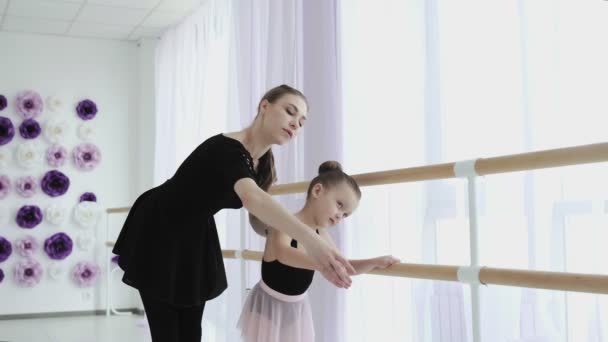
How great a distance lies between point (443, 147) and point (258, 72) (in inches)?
58.7

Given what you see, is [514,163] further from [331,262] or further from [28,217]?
[28,217]

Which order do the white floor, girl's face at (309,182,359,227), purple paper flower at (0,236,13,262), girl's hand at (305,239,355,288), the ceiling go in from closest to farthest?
girl's hand at (305,239,355,288) < girl's face at (309,182,359,227) < the white floor < the ceiling < purple paper flower at (0,236,13,262)

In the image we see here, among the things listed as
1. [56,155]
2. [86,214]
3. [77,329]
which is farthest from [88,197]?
[77,329]

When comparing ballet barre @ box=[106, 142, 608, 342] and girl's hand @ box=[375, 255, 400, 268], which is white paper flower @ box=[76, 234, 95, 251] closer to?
ballet barre @ box=[106, 142, 608, 342]

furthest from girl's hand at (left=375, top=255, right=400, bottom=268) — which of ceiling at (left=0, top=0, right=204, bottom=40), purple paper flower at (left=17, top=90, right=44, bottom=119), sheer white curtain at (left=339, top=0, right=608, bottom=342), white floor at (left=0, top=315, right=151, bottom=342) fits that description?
purple paper flower at (left=17, top=90, right=44, bottom=119)

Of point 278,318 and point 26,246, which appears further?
point 26,246

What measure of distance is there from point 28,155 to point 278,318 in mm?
4815

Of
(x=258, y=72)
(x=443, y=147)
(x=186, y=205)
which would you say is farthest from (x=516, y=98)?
(x=258, y=72)

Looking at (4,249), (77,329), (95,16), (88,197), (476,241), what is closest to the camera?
(476,241)

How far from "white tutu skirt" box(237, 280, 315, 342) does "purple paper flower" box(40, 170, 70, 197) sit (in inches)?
183

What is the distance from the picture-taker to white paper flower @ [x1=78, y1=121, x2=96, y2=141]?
6.34 meters

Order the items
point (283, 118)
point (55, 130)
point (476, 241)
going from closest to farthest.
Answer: point (476, 241) → point (283, 118) → point (55, 130)

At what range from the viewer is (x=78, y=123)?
636cm

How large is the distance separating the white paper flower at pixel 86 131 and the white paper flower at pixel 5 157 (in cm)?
59
